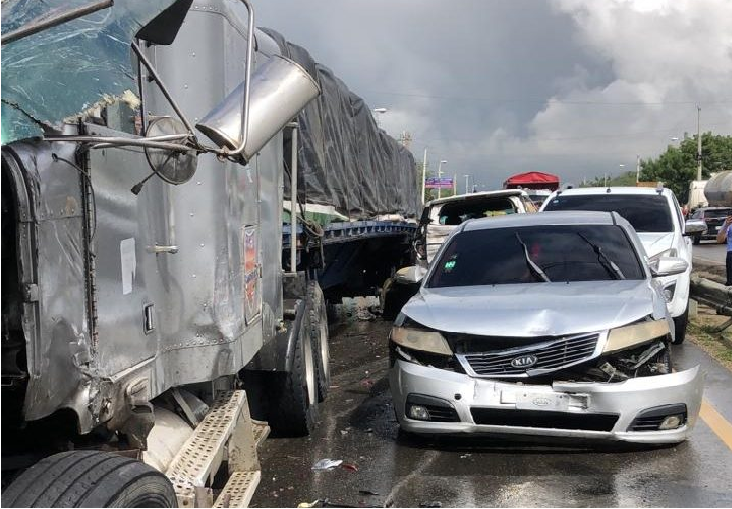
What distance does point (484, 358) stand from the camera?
16.4ft

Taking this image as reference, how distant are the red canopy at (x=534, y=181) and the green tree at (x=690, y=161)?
3597 cm

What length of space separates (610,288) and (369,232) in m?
6.12

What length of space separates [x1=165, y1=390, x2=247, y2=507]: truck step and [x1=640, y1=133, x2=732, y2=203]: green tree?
6550cm

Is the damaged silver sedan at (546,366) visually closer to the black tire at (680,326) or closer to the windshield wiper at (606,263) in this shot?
the windshield wiper at (606,263)

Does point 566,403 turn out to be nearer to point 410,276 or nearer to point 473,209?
point 410,276

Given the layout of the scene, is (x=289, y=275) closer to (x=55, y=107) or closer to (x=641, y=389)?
(x=641, y=389)

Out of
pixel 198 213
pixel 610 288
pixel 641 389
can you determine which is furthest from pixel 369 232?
pixel 198 213

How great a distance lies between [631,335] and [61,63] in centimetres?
372

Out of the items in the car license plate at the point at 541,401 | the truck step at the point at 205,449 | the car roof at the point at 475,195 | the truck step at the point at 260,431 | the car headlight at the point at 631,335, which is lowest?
the truck step at the point at 260,431

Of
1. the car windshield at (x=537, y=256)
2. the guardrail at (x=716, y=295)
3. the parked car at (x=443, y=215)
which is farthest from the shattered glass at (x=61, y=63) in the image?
the guardrail at (x=716, y=295)

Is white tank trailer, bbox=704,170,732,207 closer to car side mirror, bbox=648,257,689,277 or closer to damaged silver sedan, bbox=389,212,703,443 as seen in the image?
car side mirror, bbox=648,257,689,277

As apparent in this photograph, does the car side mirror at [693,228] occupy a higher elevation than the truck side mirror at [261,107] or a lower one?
lower

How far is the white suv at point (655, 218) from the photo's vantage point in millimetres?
9016

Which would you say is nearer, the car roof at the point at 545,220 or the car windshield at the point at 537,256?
Answer: the car windshield at the point at 537,256
